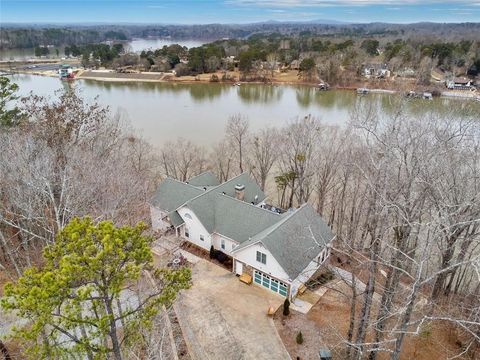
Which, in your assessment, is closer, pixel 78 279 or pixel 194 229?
pixel 78 279

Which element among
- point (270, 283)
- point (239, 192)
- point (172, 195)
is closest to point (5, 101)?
point (172, 195)

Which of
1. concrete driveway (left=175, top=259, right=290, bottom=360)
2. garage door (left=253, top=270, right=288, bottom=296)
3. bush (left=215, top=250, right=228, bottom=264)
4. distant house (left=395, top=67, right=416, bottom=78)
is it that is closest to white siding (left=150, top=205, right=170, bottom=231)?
bush (left=215, top=250, right=228, bottom=264)

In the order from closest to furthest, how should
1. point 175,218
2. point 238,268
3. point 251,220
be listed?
point 238,268 → point 251,220 → point 175,218

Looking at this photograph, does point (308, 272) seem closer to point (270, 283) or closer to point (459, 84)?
point (270, 283)

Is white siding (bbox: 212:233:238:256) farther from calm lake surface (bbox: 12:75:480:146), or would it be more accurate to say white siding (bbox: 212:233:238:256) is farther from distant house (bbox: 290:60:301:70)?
distant house (bbox: 290:60:301:70)

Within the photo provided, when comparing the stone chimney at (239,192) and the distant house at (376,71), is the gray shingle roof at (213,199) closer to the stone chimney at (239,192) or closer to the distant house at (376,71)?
the stone chimney at (239,192)

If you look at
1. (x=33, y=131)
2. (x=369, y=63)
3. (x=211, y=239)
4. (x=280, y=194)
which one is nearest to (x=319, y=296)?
(x=211, y=239)

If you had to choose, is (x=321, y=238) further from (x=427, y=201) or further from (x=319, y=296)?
(x=427, y=201)
